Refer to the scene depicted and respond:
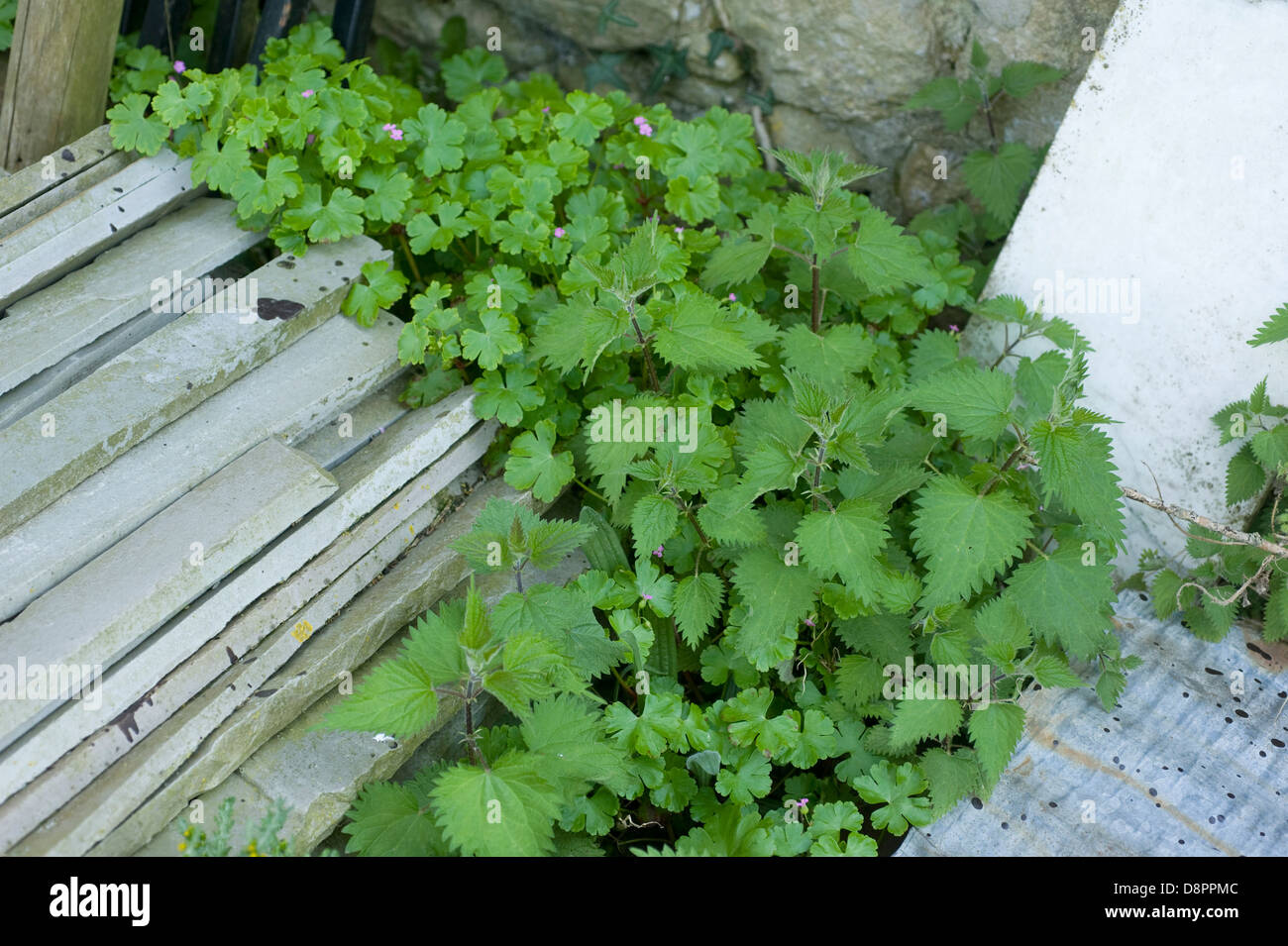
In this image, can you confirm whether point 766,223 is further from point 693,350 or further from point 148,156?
point 148,156

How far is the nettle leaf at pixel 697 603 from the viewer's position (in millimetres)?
2721

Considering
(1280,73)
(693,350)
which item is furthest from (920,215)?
(693,350)

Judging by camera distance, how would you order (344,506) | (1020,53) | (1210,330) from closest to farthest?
1. (344,506)
2. (1210,330)
3. (1020,53)

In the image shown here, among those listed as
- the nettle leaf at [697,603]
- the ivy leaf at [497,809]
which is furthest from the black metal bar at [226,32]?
the ivy leaf at [497,809]

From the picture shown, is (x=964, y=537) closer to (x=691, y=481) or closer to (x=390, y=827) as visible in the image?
(x=691, y=481)

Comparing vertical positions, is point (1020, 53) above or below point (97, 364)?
above

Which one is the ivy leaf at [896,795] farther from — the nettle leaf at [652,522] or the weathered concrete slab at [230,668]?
the weathered concrete slab at [230,668]

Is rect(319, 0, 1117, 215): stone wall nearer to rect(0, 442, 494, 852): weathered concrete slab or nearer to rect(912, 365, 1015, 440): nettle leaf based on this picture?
rect(912, 365, 1015, 440): nettle leaf

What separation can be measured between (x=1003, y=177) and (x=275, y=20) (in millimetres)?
2425

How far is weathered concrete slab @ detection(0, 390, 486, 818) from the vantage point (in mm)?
2234

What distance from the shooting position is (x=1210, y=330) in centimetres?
304

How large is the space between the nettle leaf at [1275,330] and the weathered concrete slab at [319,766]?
230cm
